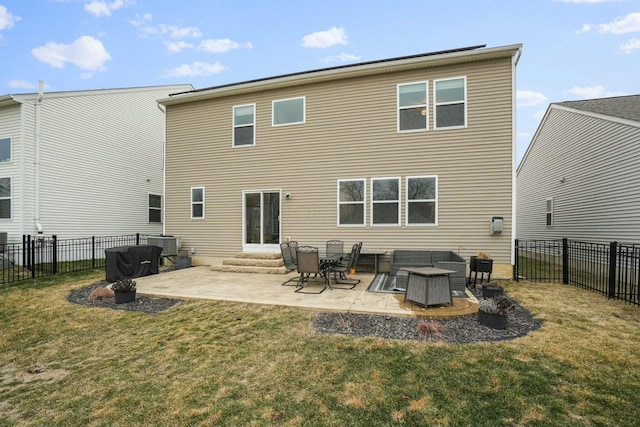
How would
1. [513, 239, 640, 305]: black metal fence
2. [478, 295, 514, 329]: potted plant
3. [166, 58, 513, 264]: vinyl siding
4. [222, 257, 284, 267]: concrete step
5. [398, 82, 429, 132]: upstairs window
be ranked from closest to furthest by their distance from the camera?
[478, 295, 514, 329]: potted plant
[513, 239, 640, 305]: black metal fence
[166, 58, 513, 264]: vinyl siding
[398, 82, 429, 132]: upstairs window
[222, 257, 284, 267]: concrete step

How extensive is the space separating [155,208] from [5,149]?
19.3 feet

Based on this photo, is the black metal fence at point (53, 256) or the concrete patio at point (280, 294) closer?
the concrete patio at point (280, 294)

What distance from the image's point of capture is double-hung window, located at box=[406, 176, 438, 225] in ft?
28.3

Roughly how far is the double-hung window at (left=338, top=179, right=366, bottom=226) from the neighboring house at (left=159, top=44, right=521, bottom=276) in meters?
0.03

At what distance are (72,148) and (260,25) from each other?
9904mm

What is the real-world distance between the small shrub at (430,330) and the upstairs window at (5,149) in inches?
590

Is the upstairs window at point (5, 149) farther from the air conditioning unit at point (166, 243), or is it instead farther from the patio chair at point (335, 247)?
the patio chair at point (335, 247)

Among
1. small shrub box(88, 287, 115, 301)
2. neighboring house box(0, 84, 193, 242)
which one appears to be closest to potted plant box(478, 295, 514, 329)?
small shrub box(88, 287, 115, 301)

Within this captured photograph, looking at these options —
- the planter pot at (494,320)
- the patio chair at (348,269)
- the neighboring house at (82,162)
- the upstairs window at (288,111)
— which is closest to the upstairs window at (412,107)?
the upstairs window at (288,111)

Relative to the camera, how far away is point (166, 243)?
10625mm

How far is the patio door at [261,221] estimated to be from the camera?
10180 mm

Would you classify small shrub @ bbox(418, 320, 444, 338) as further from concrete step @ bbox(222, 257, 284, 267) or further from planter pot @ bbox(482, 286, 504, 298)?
concrete step @ bbox(222, 257, 284, 267)

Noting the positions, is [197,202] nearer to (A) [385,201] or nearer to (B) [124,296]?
(B) [124,296]

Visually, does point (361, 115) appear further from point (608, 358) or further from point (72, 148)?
point (72, 148)
